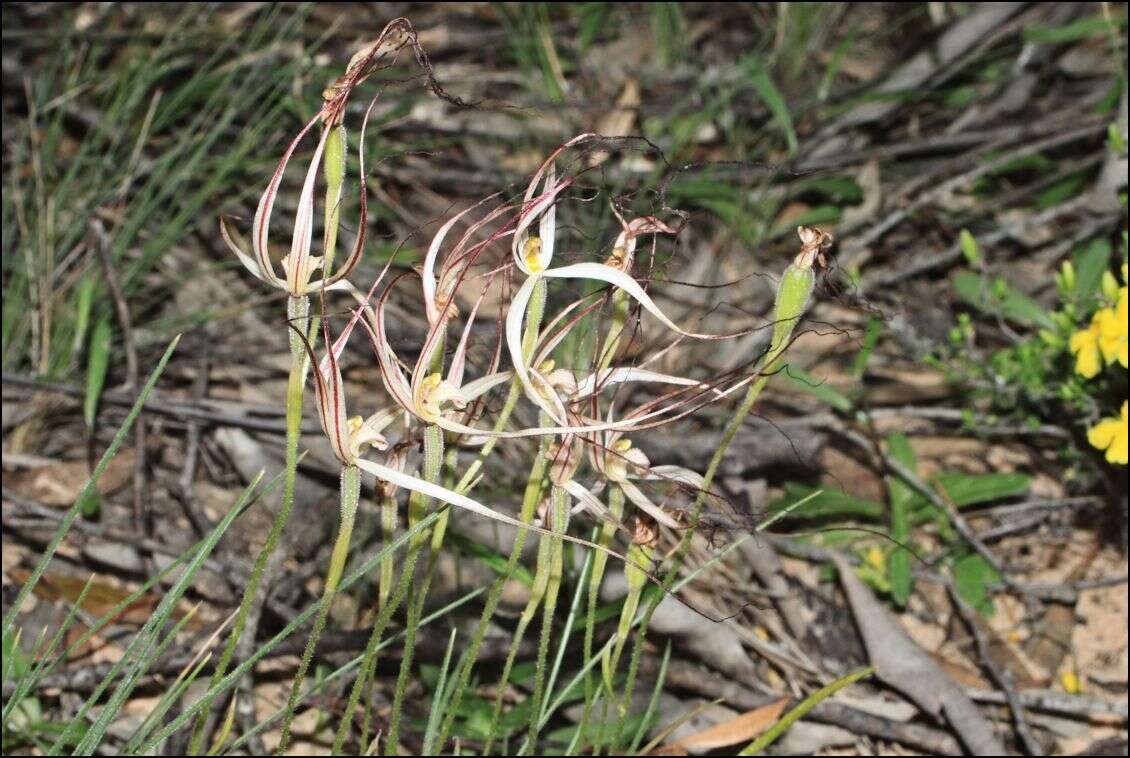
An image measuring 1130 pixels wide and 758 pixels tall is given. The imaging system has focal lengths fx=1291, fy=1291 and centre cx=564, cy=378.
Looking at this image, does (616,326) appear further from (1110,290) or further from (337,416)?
(1110,290)

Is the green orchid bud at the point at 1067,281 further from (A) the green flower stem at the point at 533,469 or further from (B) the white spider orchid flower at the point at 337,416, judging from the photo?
(B) the white spider orchid flower at the point at 337,416

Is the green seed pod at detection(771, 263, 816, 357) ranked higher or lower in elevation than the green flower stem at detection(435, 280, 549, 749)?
higher

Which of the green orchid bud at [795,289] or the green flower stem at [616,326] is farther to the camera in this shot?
the green flower stem at [616,326]

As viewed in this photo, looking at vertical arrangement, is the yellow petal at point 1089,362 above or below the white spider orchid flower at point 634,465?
above

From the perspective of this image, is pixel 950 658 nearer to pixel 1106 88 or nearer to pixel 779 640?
pixel 779 640

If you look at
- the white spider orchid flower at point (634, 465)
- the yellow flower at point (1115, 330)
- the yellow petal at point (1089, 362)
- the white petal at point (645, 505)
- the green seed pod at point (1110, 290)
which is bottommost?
the white petal at point (645, 505)

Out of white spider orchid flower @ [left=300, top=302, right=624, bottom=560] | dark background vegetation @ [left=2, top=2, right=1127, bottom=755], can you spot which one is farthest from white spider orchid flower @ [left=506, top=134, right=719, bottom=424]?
dark background vegetation @ [left=2, top=2, right=1127, bottom=755]

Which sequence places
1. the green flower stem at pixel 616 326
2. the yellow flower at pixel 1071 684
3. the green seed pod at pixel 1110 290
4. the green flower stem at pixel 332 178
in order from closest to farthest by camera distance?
the green flower stem at pixel 332 178 → the green flower stem at pixel 616 326 → the green seed pod at pixel 1110 290 → the yellow flower at pixel 1071 684

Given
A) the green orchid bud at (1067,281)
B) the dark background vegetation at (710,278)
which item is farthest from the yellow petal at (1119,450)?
the green orchid bud at (1067,281)

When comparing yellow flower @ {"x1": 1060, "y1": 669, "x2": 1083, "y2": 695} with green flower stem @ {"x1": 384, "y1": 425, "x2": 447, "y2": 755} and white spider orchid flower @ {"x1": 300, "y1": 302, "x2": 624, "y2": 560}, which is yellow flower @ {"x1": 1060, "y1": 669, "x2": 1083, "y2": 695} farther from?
white spider orchid flower @ {"x1": 300, "y1": 302, "x2": 624, "y2": 560}

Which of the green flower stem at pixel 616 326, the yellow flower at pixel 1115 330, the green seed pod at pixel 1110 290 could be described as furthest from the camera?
the green seed pod at pixel 1110 290

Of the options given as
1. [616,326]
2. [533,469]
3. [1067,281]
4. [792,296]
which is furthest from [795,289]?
[1067,281]
